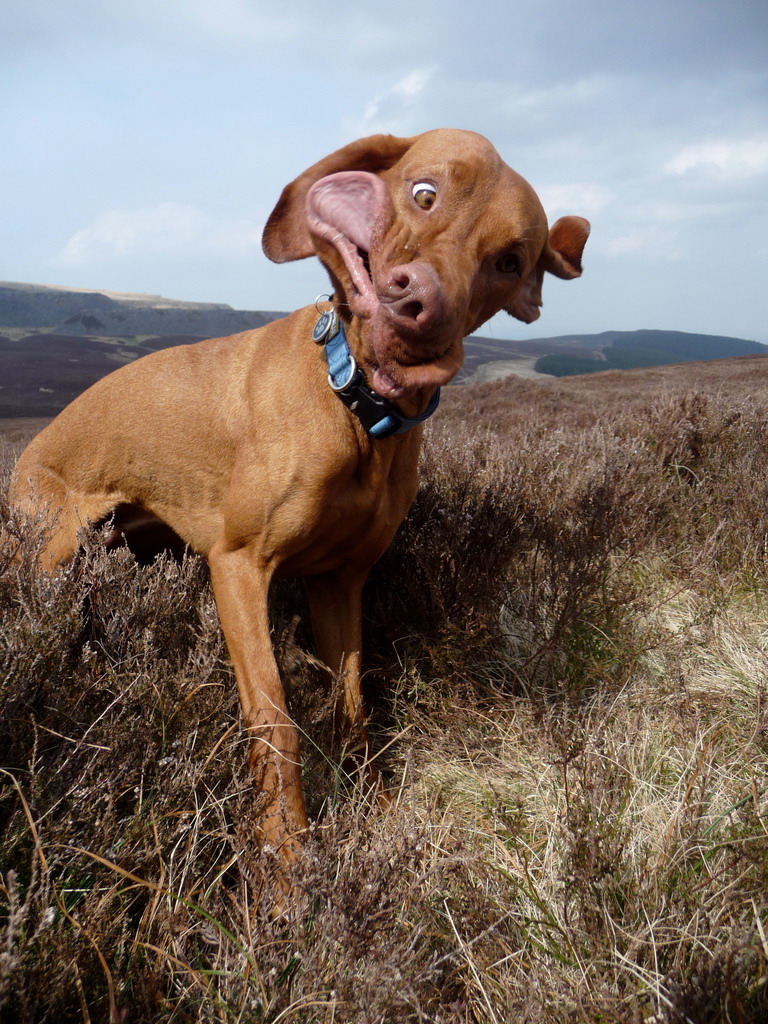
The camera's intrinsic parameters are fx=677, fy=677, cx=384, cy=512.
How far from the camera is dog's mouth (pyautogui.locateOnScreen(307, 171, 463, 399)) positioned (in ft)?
4.99

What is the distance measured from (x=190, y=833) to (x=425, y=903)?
589 mm

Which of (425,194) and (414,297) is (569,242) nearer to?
(425,194)

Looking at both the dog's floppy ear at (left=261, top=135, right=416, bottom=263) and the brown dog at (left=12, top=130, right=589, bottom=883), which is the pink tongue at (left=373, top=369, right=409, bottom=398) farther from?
the dog's floppy ear at (left=261, top=135, right=416, bottom=263)

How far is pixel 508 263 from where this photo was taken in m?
1.86

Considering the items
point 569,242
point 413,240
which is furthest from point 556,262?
point 413,240

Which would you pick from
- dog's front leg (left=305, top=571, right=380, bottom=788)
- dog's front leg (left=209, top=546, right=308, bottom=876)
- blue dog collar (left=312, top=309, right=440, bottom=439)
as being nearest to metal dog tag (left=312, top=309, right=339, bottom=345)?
blue dog collar (left=312, top=309, right=440, bottom=439)

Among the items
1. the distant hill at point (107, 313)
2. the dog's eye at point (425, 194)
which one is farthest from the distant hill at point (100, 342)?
the dog's eye at point (425, 194)

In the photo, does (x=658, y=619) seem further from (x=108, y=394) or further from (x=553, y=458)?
(x=108, y=394)

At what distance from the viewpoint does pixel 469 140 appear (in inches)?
71.9

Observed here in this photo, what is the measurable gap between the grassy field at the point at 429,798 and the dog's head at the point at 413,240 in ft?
3.31

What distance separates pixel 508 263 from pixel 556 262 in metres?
0.40

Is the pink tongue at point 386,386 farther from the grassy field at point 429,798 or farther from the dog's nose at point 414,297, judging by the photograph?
the grassy field at point 429,798

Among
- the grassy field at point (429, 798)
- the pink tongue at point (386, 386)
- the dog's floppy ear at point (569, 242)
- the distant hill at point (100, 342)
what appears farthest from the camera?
the distant hill at point (100, 342)

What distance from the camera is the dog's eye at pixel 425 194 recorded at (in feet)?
5.74
